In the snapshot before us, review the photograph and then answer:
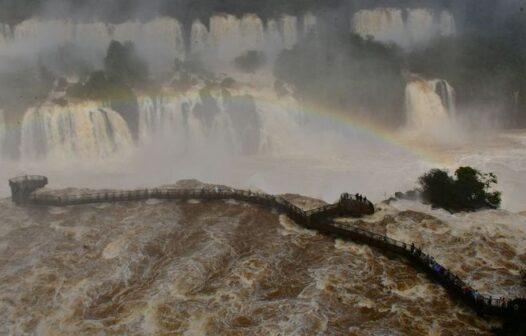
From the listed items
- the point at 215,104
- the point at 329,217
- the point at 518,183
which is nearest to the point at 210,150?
the point at 215,104

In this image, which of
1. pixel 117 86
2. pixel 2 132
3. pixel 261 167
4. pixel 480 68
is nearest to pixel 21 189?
pixel 2 132

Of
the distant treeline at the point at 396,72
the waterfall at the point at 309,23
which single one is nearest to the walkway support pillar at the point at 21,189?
the distant treeline at the point at 396,72

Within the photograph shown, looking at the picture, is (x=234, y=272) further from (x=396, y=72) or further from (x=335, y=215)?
(x=396, y=72)

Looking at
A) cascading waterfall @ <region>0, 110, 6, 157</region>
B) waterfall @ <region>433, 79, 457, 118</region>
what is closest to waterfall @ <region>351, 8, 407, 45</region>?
waterfall @ <region>433, 79, 457, 118</region>

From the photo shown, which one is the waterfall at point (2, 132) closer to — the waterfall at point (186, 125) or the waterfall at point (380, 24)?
the waterfall at point (186, 125)

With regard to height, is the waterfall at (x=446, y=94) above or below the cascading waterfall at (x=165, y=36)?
below

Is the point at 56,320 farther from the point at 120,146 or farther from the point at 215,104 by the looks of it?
the point at 215,104

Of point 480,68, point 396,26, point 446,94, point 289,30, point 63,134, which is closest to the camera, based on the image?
point 63,134
